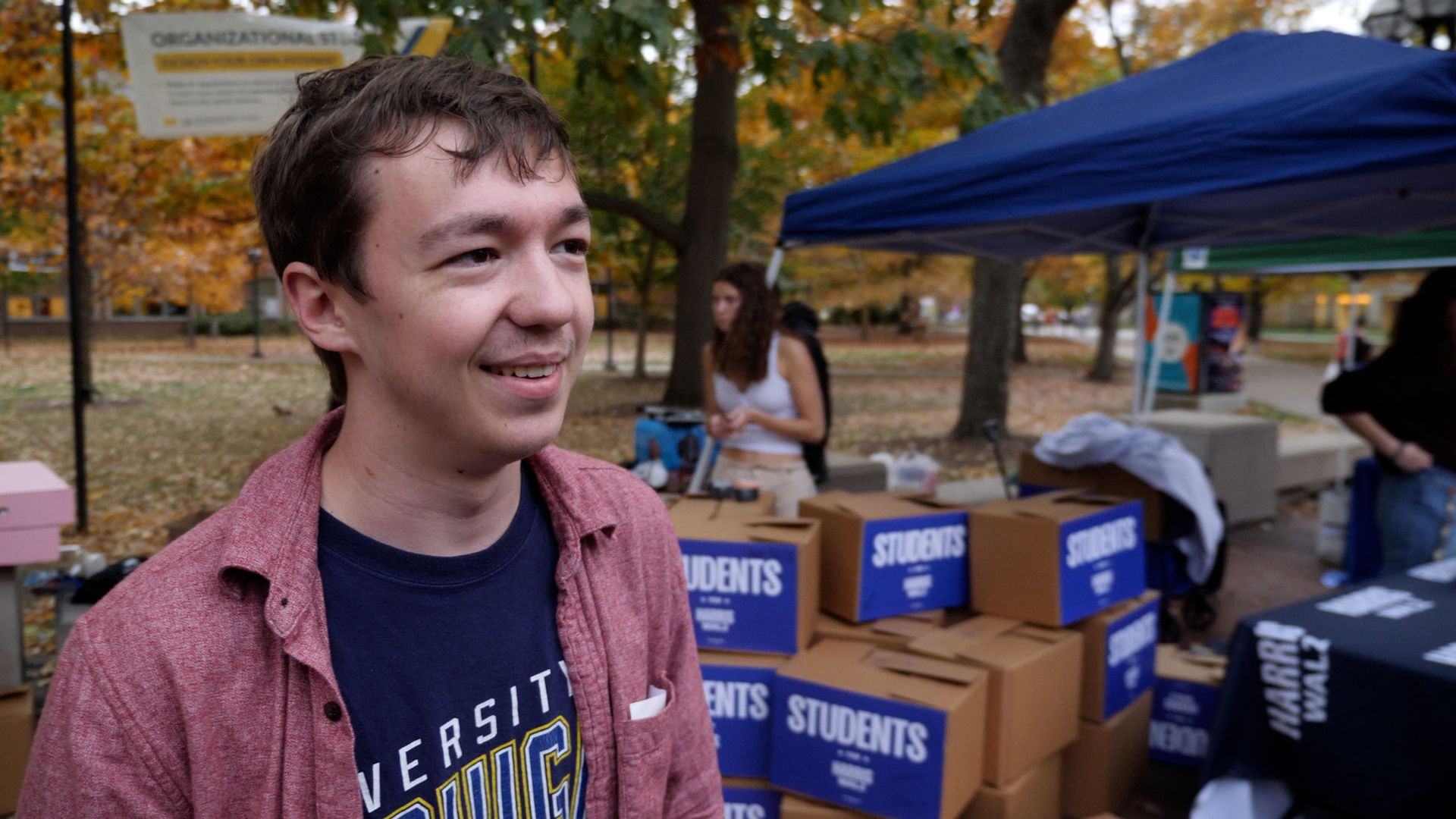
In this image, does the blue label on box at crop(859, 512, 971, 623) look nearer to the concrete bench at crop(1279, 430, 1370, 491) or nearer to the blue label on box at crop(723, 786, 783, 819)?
the blue label on box at crop(723, 786, 783, 819)

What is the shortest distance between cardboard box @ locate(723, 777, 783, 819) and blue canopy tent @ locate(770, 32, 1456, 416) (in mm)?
2689

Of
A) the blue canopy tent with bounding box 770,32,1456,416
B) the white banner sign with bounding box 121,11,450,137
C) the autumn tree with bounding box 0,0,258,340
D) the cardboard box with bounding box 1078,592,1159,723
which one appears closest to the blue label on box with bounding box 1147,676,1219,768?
the cardboard box with bounding box 1078,592,1159,723

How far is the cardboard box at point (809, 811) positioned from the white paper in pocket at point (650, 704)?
171 centimetres

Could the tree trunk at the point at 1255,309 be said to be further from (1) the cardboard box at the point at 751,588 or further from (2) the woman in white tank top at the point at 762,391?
(1) the cardboard box at the point at 751,588

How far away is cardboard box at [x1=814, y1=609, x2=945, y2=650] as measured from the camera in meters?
3.22

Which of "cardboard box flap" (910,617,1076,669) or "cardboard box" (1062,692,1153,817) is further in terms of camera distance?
"cardboard box" (1062,692,1153,817)

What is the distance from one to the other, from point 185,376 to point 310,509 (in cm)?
2119

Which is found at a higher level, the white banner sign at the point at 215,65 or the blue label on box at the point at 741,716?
the white banner sign at the point at 215,65

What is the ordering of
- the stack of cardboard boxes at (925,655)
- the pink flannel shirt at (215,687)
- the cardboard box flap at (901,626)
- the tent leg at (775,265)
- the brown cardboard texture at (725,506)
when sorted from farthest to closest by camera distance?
the tent leg at (775,265) → the brown cardboard texture at (725,506) → the cardboard box flap at (901,626) → the stack of cardboard boxes at (925,655) → the pink flannel shirt at (215,687)

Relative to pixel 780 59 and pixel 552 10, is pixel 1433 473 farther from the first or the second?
pixel 552 10

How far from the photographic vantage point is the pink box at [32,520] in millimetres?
2660

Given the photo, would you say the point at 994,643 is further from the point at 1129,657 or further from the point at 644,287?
the point at 644,287

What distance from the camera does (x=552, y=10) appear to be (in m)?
5.39

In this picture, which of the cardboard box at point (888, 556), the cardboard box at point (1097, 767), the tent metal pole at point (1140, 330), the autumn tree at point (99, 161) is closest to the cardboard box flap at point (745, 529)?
the cardboard box at point (888, 556)
